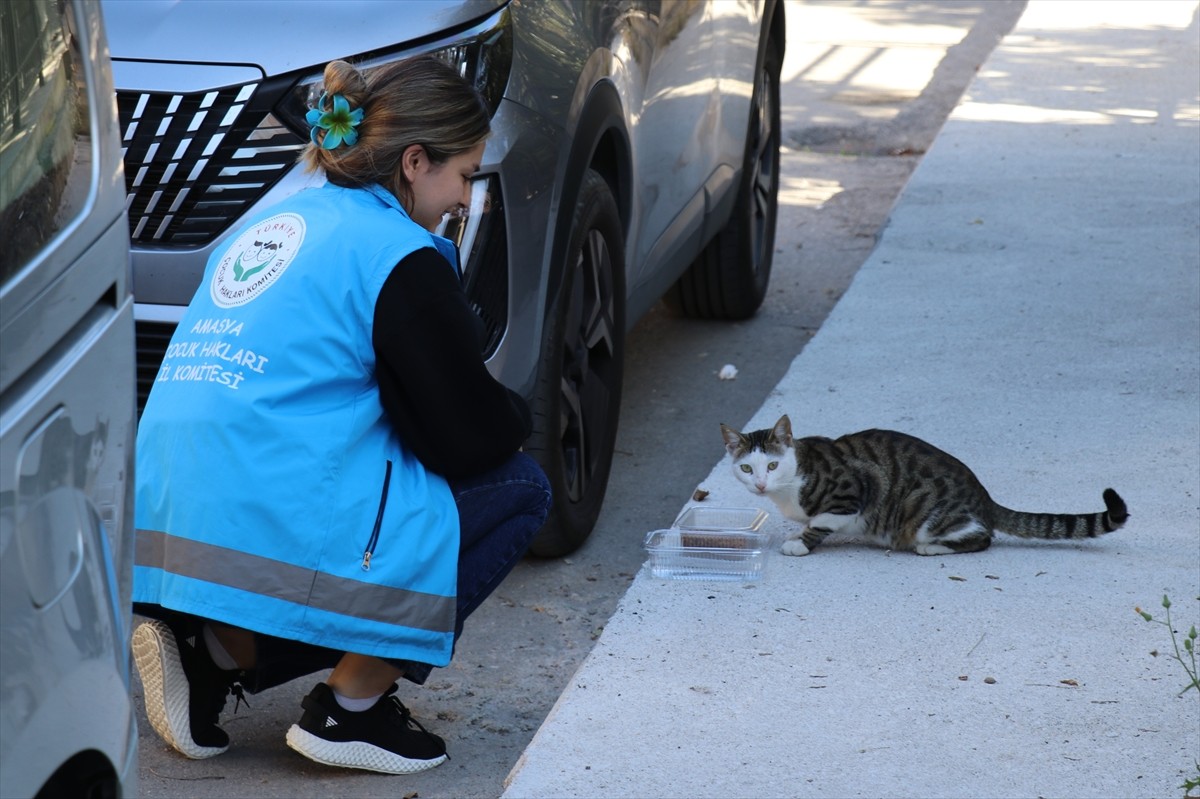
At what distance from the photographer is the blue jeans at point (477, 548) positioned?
2.99 metres

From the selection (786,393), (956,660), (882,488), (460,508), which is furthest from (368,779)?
(786,393)

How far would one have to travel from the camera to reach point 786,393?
5105 millimetres

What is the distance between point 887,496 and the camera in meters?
3.97

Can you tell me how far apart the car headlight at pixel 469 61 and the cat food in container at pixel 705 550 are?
4.17 ft

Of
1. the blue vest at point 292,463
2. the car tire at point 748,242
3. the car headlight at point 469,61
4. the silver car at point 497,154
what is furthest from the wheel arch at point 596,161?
the car tire at point 748,242

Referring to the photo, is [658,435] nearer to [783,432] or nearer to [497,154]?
[783,432]

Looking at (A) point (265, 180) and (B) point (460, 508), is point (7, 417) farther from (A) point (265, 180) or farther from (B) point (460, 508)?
(A) point (265, 180)

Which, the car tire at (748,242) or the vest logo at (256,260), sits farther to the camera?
the car tire at (748,242)

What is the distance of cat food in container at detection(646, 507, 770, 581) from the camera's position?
389cm

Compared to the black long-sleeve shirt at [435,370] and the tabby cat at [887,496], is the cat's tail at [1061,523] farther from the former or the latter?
the black long-sleeve shirt at [435,370]

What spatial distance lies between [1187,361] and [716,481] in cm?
200

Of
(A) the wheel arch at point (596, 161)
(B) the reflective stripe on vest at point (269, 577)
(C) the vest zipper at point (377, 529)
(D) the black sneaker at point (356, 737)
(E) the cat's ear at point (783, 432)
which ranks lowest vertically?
(D) the black sneaker at point (356, 737)

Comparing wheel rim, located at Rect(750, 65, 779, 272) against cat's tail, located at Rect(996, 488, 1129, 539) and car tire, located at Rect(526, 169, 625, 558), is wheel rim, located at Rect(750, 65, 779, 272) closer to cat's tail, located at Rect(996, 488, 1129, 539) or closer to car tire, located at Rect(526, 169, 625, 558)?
car tire, located at Rect(526, 169, 625, 558)

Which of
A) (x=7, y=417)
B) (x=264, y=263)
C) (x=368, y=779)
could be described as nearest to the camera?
(x=7, y=417)
